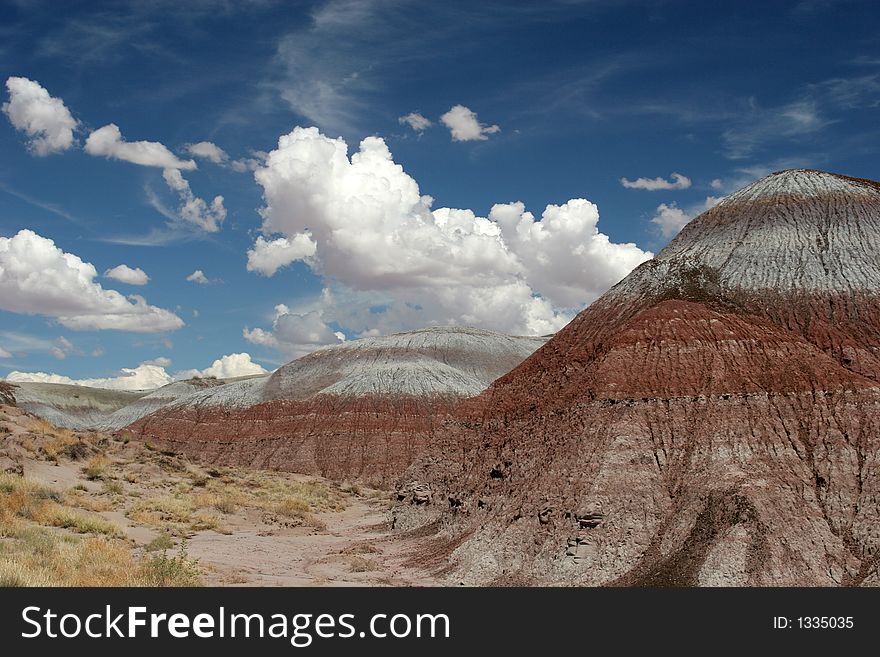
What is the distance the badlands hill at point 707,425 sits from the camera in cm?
2305

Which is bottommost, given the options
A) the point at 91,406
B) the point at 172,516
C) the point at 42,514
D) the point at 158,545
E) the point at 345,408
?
the point at 158,545

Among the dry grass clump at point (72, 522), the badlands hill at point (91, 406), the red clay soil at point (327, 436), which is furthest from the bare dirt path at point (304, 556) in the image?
the badlands hill at point (91, 406)

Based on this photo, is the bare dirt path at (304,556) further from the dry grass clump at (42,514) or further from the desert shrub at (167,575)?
the dry grass clump at (42,514)

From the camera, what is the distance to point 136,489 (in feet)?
135

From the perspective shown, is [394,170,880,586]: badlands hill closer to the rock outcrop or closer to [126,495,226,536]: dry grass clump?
[126,495,226,536]: dry grass clump

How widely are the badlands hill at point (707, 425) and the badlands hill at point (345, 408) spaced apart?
40124 millimetres

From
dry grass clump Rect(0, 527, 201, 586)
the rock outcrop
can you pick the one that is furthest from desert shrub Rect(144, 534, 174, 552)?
the rock outcrop

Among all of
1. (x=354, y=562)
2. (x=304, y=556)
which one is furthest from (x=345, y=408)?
(x=354, y=562)

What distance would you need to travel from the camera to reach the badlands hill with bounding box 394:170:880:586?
2305cm

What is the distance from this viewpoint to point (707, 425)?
26.5m

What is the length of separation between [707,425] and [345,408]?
72.6 meters

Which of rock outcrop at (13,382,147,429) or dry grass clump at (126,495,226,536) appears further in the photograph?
rock outcrop at (13,382,147,429)

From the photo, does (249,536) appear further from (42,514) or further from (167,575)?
(167,575)

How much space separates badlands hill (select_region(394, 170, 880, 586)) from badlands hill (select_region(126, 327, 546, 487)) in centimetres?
4012
